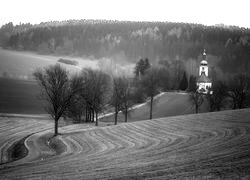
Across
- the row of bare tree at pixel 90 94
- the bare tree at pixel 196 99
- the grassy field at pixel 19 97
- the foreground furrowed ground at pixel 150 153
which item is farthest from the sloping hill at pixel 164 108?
the foreground furrowed ground at pixel 150 153

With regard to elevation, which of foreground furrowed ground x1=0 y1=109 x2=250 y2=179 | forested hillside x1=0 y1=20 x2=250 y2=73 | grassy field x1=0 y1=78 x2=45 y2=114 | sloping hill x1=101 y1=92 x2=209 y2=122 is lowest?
sloping hill x1=101 y1=92 x2=209 y2=122

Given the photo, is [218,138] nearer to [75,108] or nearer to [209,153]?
[209,153]

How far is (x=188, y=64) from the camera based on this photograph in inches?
6142

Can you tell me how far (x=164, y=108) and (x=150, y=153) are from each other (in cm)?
5287

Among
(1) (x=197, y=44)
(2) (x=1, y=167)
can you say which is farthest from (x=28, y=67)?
(1) (x=197, y=44)

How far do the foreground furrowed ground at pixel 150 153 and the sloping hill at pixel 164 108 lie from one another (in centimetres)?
2850

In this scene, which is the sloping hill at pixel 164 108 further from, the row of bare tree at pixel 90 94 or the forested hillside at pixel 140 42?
the forested hillside at pixel 140 42

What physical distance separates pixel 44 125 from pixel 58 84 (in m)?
10.7

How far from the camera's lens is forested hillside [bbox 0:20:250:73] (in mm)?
161750

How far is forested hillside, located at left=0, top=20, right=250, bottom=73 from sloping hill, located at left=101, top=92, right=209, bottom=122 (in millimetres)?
74656

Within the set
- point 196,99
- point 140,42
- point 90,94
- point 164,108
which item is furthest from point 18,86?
point 140,42

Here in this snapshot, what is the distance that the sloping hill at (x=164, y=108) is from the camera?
68562mm

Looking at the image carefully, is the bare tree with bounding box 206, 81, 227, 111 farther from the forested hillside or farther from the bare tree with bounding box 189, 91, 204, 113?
the forested hillside

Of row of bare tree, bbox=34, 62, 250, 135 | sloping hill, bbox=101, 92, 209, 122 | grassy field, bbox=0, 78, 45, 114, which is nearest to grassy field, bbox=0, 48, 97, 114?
grassy field, bbox=0, 78, 45, 114
